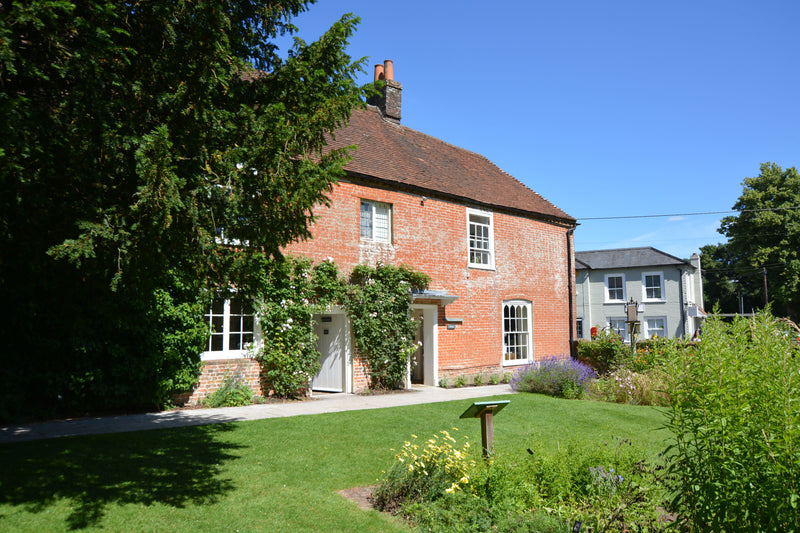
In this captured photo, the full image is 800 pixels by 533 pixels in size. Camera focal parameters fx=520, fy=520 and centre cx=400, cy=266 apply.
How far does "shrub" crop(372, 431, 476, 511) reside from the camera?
208 inches

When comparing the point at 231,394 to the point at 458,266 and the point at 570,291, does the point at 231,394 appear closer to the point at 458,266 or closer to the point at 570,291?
the point at 458,266

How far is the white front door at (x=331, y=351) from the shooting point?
14.0m

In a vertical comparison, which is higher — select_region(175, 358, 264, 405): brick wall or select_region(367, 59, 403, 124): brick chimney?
select_region(367, 59, 403, 124): brick chimney

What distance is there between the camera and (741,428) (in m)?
3.30

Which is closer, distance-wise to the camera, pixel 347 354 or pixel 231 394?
pixel 231 394

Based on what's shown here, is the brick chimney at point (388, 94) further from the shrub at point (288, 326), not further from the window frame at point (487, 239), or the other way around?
the shrub at point (288, 326)

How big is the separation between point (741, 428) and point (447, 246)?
13549 mm

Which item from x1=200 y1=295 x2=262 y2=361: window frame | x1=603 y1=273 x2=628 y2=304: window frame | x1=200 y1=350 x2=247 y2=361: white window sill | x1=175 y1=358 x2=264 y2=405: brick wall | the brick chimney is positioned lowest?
x1=175 y1=358 x2=264 y2=405: brick wall

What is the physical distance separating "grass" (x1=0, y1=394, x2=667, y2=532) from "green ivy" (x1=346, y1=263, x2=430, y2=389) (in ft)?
12.7

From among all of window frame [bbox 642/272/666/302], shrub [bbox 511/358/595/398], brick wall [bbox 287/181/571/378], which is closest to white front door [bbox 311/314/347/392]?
brick wall [bbox 287/181/571/378]

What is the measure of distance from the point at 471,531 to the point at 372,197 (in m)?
11.3

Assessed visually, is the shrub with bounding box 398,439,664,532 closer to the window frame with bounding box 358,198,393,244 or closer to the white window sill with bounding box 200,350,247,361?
the white window sill with bounding box 200,350,247,361

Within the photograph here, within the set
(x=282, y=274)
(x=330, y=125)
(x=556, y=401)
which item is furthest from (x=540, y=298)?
(x=330, y=125)

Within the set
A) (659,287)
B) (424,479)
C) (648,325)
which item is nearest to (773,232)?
(659,287)
